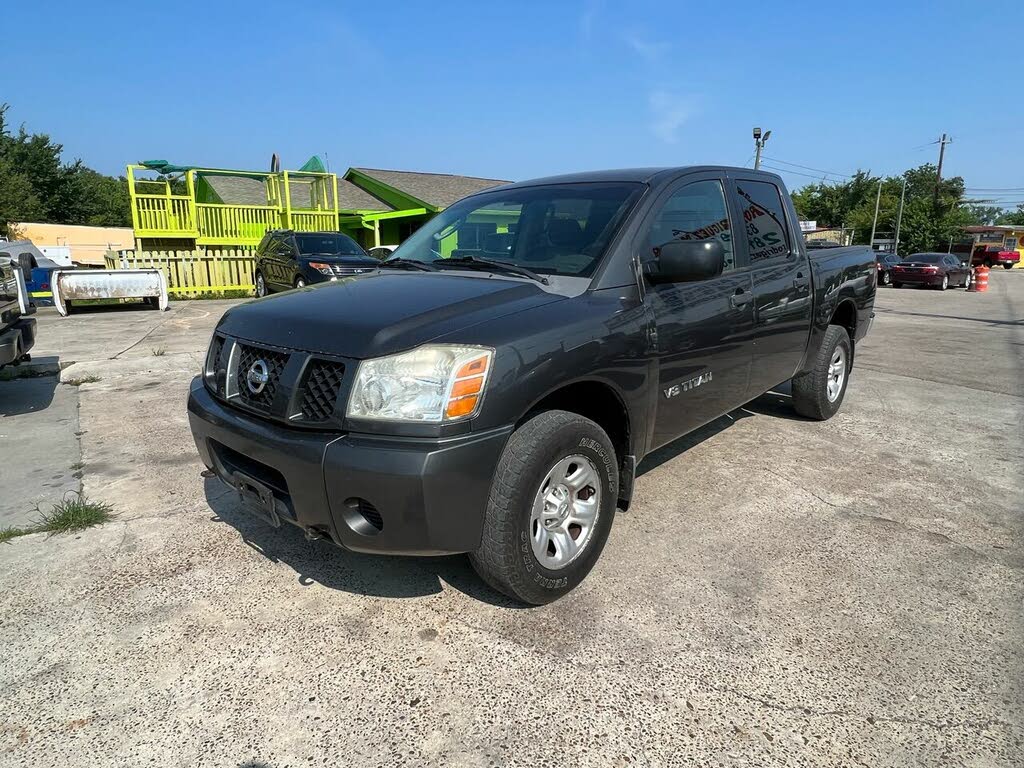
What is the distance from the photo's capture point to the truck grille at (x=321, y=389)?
230 centimetres

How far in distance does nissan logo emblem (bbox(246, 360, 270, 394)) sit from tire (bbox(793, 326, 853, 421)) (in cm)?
411

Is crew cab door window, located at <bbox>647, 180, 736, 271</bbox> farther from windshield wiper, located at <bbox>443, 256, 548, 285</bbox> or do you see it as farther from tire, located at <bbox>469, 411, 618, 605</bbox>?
tire, located at <bbox>469, 411, 618, 605</bbox>

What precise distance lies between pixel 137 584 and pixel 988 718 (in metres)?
3.39

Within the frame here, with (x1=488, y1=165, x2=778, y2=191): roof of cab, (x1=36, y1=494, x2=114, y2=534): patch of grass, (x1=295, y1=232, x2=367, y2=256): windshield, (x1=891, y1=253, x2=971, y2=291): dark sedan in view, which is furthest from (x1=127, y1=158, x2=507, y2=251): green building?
(x1=891, y1=253, x2=971, y2=291): dark sedan

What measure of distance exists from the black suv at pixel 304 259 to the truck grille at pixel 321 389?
9383 millimetres

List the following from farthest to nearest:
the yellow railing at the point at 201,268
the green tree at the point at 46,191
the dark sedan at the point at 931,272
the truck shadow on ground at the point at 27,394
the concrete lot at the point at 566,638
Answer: the green tree at the point at 46,191, the dark sedan at the point at 931,272, the yellow railing at the point at 201,268, the truck shadow on ground at the point at 27,394, the concrete lot at the point at 566,638

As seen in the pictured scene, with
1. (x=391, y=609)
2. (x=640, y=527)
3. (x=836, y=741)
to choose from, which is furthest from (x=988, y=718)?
(x=391, y=609)

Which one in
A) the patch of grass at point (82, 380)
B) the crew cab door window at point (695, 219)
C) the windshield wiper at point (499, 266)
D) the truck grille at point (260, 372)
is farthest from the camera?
the patch of grass at point (82, 380)

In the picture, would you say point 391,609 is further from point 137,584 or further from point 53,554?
point 53,554

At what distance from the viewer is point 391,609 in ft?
8.84

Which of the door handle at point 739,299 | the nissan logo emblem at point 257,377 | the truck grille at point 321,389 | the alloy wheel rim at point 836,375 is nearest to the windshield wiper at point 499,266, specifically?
the truck grille at point 321,389

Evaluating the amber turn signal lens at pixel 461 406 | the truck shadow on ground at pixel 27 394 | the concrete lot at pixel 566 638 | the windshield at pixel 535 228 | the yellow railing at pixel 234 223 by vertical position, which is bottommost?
the concrete lot at pixel 566 638

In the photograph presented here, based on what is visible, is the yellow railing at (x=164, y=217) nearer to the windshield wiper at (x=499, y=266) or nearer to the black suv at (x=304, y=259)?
the black suv at (x=304, y=259)

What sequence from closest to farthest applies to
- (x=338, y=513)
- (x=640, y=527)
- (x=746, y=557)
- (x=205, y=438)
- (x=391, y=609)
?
(x=338, y=513), (x=391, y=609), (x=205, y=438), (x=746, y=557), (x=640, y=527)
